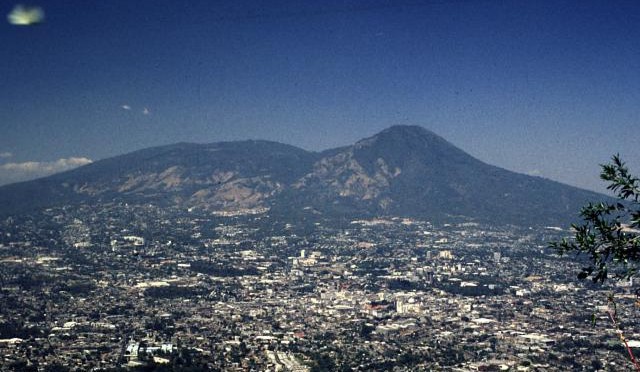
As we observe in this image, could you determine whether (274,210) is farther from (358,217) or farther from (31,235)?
(31,235)

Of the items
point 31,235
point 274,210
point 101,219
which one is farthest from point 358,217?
point 31,235

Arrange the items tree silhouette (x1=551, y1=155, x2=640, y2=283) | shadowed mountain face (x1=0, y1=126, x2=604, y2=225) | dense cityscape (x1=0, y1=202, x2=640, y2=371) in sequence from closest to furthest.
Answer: tree silhouette (x1=551, y1=155, x2=640, y2=283)
dense cityscape (x1=0, y1=202, x2=640, y2=371)
shadowed mountain face (x1=0, y1=126, x2=604, y2=225)

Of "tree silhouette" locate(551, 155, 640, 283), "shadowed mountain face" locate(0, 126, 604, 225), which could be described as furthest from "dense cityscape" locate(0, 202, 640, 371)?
"shadowed mountain face" locate(0, 126, 604, 225)

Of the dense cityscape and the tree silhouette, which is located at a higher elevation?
the tree silhouette

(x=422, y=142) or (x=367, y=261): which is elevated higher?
(x=422, y=142)

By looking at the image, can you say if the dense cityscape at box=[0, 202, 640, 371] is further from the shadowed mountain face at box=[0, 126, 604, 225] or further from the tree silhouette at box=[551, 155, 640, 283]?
the shadowed mountain face at box=[0, 126, 604, 225]

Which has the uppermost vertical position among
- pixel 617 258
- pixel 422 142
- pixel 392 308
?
pixel 422 142

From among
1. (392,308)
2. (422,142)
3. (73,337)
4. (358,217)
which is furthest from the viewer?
(422,142)
